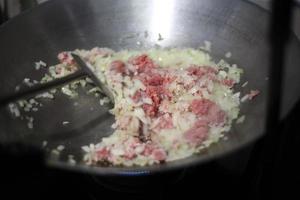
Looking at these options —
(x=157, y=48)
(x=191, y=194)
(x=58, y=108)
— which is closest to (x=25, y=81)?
(x=58, y=108)

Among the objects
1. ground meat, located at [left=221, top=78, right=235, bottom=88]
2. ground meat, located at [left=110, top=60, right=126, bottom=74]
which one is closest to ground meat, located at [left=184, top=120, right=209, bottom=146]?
ground meat, located at [left=221, top=78, right=235, bottom=88]

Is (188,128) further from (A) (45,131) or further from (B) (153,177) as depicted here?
(A) (45,131)

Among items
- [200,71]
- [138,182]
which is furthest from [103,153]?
[200,71]

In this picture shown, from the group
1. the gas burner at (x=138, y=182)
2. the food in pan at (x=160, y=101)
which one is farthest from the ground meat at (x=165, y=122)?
the gas burner at (x=138, y=182)

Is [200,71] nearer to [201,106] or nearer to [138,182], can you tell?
[201,106]

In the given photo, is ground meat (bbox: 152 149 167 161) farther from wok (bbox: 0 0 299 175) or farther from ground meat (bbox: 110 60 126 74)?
ground meat (bbox: 110 60 126 74)
